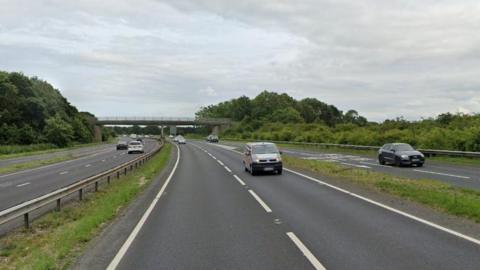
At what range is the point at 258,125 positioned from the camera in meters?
139

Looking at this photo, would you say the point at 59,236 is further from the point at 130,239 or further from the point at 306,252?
the point at 306,252

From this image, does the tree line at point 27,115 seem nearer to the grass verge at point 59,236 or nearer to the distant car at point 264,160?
the distant car at point 264,160

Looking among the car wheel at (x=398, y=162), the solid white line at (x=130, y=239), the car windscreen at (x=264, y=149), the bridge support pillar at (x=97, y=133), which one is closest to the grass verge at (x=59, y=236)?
the solid white line at (x=130, y=239)

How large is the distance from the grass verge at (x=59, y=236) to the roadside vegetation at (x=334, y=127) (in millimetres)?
28698

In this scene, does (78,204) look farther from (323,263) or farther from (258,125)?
(258,125)

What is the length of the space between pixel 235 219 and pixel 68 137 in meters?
84.8

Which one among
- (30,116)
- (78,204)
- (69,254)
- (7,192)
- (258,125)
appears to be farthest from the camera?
(258,125)

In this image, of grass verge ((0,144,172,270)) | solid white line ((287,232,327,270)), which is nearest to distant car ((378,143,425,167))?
grass verge ((0,144,172,270))

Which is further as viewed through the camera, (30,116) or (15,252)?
(30,116)

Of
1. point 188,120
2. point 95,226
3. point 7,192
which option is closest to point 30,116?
point 188,120

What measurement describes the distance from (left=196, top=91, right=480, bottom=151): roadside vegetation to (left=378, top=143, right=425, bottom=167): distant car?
7.38 meters

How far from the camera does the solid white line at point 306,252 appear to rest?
23.5ft

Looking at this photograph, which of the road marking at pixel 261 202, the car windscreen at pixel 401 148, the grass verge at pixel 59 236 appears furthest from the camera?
the car windscreen at pixel 401 148

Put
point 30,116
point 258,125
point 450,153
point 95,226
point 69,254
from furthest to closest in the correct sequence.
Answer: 1. point 258,125
2. point 30,116
3. point 450,153
4. point 95,226
5. point 69,254
